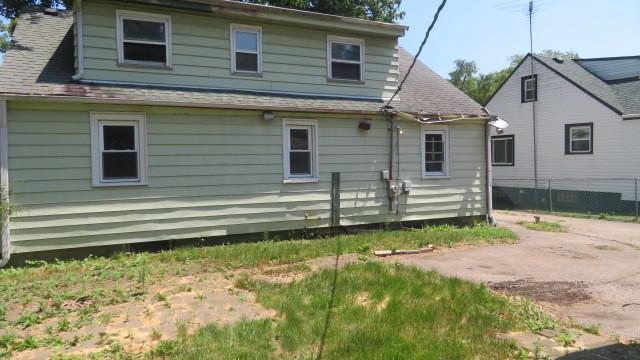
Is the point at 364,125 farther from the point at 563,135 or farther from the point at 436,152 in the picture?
the point at 563,135

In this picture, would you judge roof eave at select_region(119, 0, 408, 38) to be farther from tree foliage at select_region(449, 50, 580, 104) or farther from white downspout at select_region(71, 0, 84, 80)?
tree foliage at select_region(449, 50, 580, 104)

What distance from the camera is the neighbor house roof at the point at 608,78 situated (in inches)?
672

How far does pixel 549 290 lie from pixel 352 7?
1670 centimetres

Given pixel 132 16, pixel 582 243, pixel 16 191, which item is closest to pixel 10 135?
pixel 16 191

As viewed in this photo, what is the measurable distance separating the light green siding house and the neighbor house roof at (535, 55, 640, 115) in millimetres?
8743

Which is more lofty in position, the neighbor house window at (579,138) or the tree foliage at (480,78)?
the tree foliage at (480,78)

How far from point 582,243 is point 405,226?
3976 mm

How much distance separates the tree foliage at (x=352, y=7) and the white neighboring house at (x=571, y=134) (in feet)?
21.7

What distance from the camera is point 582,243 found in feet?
33.0

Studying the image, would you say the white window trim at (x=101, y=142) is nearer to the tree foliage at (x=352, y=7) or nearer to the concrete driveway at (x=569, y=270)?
the concrete driveway at (x=569, y=270)

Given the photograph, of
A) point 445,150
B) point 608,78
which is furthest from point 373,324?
point 608,78

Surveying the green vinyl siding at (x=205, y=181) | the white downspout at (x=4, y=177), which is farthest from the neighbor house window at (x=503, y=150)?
the white downspout at (x=4, y=177)

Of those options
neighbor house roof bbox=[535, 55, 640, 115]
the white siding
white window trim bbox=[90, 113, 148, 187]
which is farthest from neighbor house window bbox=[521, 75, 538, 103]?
white window trim bbox=[90, 113, 148, 187]

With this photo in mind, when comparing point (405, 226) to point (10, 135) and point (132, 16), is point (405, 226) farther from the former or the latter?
point (10, 135)
